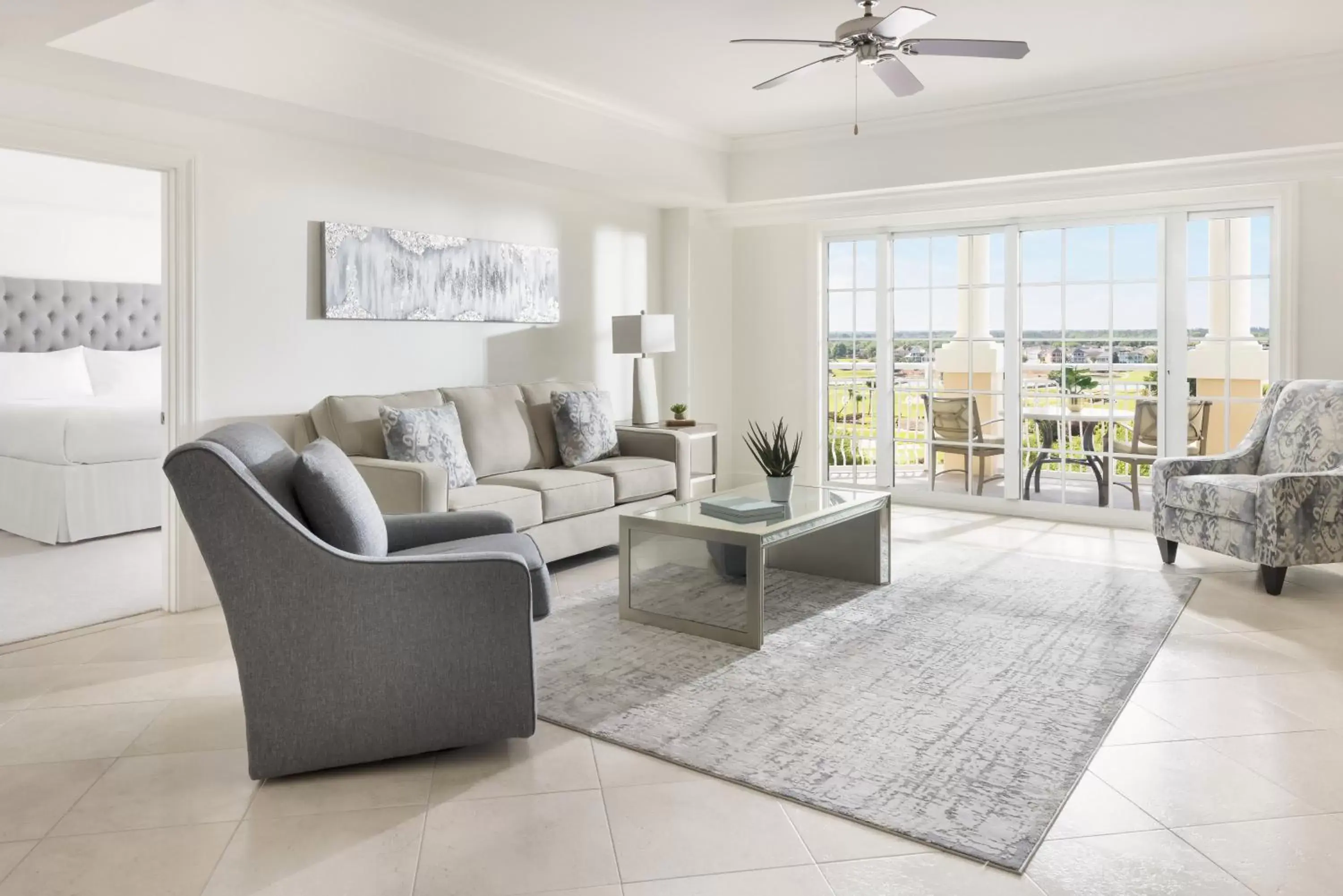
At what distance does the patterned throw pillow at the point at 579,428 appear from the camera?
5.30 meters

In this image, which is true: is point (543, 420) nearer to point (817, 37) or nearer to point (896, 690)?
point (817, 37)

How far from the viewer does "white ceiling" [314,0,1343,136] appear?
397 centimetres

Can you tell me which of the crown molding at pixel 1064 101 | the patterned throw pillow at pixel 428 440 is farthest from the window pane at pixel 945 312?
the patterned throw pillow at pixel 428 440

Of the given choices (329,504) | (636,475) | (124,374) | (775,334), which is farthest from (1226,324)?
(124,374)

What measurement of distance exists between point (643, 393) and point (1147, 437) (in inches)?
122

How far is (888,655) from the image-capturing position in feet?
11.3

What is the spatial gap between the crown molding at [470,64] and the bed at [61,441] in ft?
6.90

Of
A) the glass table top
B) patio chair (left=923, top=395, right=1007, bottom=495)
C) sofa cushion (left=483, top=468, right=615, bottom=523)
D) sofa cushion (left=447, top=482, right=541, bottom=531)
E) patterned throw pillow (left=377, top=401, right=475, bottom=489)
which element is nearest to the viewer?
the glass table top

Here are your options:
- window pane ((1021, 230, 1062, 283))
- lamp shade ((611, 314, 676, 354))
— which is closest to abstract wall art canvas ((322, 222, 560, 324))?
lamp shade ((611, 314, 676, 354))

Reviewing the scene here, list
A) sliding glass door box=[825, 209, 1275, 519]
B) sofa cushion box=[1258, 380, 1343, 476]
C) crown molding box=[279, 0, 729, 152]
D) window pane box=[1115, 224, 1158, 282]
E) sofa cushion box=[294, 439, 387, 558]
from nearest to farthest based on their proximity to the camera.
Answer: sofa cushion box=[294, 439, 387, 558] → crown molding box=[279, 0, 729, 152] → sofa cushion box=[1258, 380, 1343, 476] → sliding glass door box=[825, 209, 1275, 519] → window pane box=[1115, 224, 1158, 282]

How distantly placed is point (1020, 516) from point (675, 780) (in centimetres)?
444

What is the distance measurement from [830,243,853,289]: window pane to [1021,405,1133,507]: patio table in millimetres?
1552

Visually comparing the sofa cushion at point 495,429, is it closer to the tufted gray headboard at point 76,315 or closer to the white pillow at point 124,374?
the tufted gray headboard at point 76,315

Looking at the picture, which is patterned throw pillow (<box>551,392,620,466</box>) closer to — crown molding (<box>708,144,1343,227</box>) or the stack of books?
the stack of books
